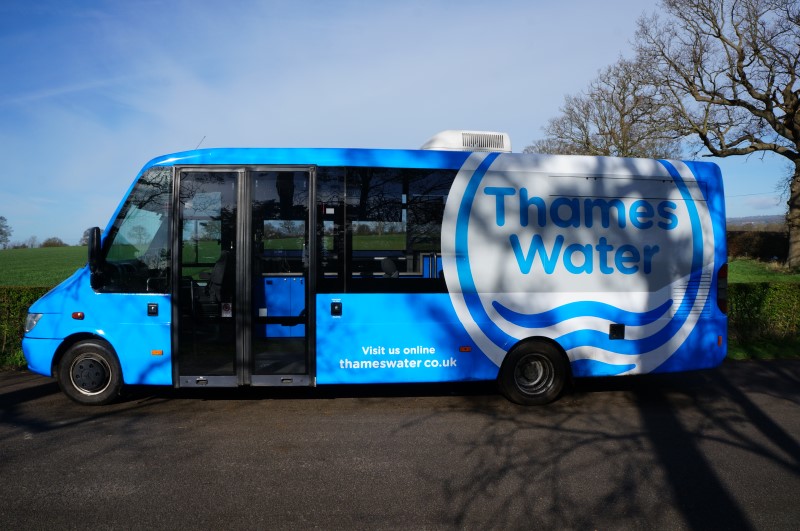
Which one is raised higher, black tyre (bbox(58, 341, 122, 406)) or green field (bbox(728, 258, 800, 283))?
green field (bbox(728, 258, 800, 283))

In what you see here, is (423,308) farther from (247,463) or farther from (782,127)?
(782,127)

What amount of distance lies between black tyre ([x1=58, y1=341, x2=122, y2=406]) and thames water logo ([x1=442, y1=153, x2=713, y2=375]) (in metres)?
3.93

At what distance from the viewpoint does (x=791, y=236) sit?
30078 millimetres

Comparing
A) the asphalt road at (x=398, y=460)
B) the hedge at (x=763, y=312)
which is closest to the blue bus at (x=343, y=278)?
the asphalt road at (x=398, y=460)

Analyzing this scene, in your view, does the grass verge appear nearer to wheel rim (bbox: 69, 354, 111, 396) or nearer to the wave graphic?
the wave graphic

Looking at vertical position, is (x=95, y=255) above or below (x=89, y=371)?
above

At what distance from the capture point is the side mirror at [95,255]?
21.4 ft

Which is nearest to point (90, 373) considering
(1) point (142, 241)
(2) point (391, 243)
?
(1) point (142, 241)

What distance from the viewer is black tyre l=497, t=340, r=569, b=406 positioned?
23.1 ft

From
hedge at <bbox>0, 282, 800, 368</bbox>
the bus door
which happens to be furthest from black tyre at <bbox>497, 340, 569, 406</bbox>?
hedge at <bbox>0, 282, 800, 368</bbox>

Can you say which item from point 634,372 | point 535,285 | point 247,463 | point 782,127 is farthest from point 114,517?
point 782,127

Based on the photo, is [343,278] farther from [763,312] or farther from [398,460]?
[763,312]

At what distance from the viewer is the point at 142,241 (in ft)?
22.2

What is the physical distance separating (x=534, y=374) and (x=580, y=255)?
152 centimetres
